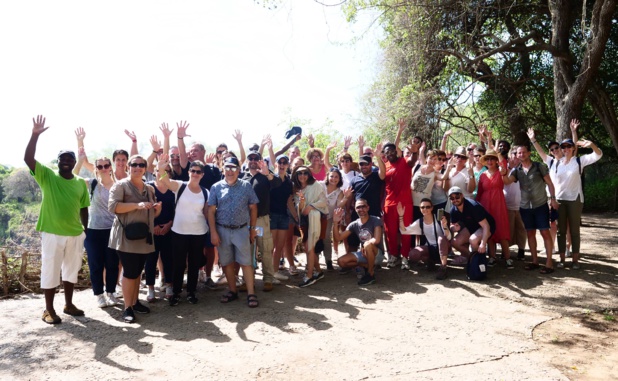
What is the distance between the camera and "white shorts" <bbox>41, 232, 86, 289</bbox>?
5008mm

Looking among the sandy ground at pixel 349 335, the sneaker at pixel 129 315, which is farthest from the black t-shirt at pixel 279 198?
the sneaker at pixel 129 315

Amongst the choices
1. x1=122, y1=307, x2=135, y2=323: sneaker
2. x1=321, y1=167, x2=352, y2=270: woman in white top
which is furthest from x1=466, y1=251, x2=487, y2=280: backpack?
x1=122, y1=307, x2=135, y2=323: sneaker

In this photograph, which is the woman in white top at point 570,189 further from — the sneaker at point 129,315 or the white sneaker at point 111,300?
the white sneaker at point 111,300

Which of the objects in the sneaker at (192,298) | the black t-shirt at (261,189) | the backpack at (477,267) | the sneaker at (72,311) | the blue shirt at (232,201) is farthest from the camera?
the backpack at (477,267)

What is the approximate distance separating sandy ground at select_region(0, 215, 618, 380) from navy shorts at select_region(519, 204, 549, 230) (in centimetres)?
79

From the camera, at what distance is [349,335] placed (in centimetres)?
470

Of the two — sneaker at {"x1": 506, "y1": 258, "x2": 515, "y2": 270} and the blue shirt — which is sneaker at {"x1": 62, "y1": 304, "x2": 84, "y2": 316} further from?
sneaker at {"x1": 506, "y1": 258, "x2": 515, "y2": 270}

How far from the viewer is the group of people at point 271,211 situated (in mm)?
5133

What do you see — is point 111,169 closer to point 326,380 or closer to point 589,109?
point 326,380

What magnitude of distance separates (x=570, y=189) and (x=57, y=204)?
7.09m

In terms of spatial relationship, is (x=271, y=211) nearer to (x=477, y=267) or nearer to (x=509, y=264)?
(x=477, y=267)

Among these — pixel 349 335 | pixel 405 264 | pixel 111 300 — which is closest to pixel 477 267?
pixel 405 264

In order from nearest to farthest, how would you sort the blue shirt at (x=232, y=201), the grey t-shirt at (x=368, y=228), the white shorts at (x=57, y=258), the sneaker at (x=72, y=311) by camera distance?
the white shorts at (x=57, y=258), the sneaker at (x=72, y=311), the blue shirt at (x=232, y=201), the grey t-shirt at (x=368, y=228)

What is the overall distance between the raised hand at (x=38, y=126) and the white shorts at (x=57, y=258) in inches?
45.2
